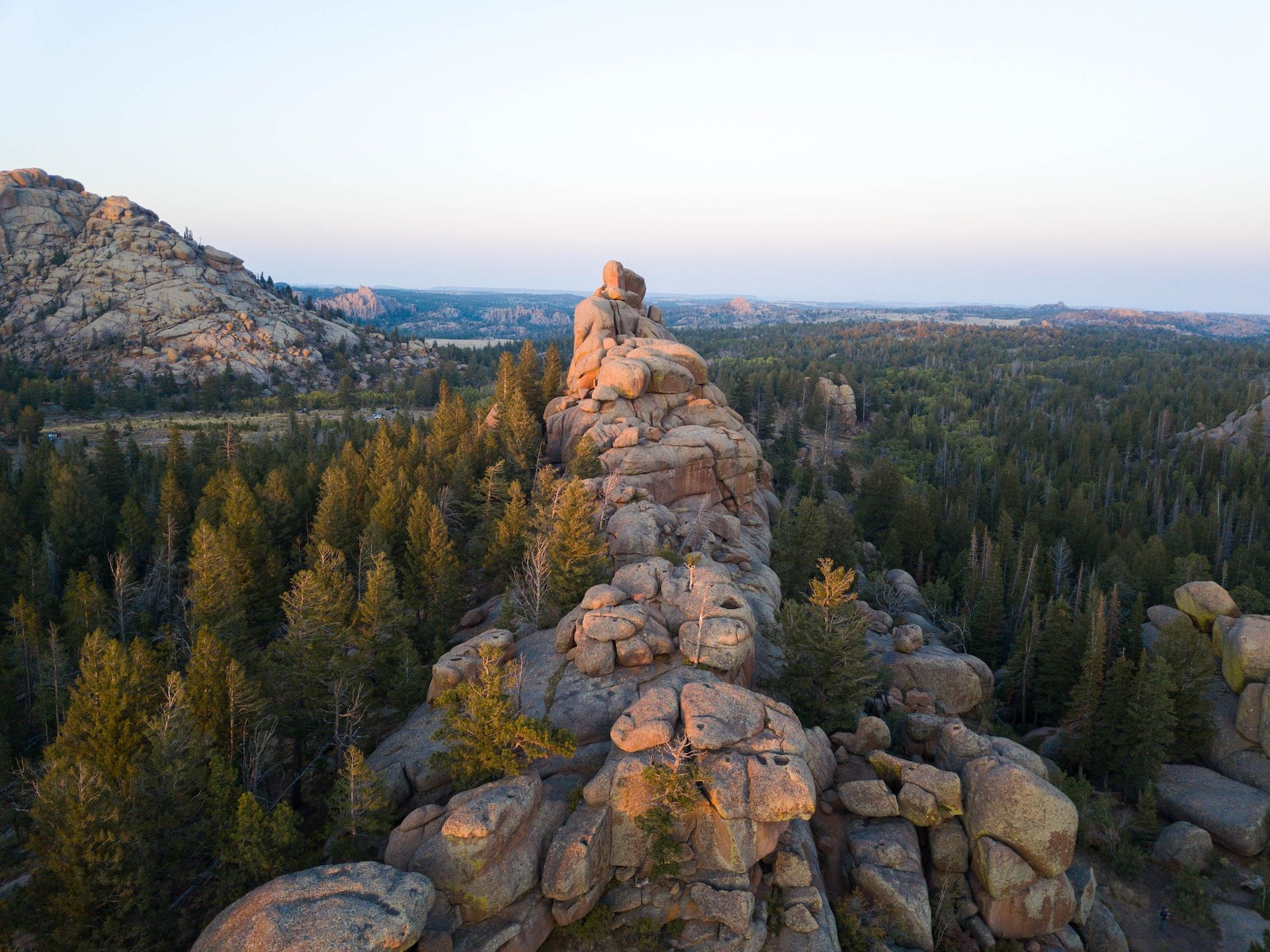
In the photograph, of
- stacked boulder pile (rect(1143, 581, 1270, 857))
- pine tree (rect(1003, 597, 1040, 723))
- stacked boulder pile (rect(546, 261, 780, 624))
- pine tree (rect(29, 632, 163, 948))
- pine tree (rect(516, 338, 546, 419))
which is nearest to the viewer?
pine tree (rect(29, 632, 163, 948))

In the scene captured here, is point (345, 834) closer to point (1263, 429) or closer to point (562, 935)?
point (562, 935)

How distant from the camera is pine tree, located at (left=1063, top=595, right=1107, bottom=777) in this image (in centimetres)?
3731

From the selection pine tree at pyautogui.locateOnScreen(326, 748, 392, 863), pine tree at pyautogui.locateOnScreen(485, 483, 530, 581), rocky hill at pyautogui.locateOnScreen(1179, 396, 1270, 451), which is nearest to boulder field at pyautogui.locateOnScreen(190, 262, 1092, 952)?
pine tree at pyautogui.locateOnScreen(326, 748, 392, 863)

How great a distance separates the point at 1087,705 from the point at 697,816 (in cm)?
2843

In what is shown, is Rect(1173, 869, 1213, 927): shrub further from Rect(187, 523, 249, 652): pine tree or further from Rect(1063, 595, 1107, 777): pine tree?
Rect(187, 523, 249, 652): pine tree

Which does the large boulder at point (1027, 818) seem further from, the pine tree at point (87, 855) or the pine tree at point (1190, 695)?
the pine tree at point (87, 855)

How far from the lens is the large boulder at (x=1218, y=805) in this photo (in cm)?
3130

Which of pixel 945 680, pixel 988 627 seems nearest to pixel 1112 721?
pixel 945 680

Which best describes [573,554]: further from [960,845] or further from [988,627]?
[988,627]

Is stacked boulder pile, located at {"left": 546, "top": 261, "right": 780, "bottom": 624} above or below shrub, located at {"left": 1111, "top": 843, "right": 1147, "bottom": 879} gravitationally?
above

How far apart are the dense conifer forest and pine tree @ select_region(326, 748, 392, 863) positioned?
0.12m

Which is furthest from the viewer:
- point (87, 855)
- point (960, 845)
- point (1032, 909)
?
point (960, 845)

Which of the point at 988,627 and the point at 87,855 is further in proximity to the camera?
the point at 988,627

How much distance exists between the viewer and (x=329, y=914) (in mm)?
16219
